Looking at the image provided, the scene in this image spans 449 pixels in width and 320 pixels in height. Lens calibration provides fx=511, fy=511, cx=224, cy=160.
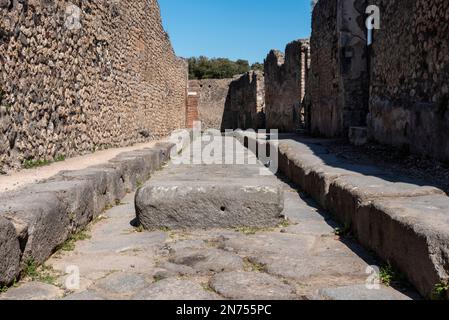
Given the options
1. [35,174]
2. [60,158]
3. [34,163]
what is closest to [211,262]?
[35,174]

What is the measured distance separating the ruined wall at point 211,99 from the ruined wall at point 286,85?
10657 millimetres

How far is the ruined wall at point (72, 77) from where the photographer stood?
549 cm

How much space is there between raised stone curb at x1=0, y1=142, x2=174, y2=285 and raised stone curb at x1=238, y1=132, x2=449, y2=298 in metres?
2.05

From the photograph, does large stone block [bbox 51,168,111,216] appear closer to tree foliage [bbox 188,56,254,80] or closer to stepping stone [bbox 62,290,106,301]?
stepping stone [bbox 62,290,106,301]

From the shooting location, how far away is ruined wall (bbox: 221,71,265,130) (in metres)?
24.7

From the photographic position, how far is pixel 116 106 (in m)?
10.1

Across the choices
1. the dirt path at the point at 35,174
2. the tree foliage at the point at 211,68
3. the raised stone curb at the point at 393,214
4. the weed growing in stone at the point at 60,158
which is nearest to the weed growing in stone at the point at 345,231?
the raised stone curb at the point at 393,214

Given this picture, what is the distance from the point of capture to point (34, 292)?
8.46 feet

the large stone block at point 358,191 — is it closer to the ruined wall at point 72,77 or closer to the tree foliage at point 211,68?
the ruined wall at point 72,77

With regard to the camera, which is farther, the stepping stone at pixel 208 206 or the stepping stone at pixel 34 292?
the stepping stone at pixel 208 206

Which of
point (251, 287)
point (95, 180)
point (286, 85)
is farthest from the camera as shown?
point (286, 85)

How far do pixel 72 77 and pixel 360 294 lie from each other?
6.04m

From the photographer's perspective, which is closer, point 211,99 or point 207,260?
point 207,260

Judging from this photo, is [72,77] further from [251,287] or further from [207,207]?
[251,287]
